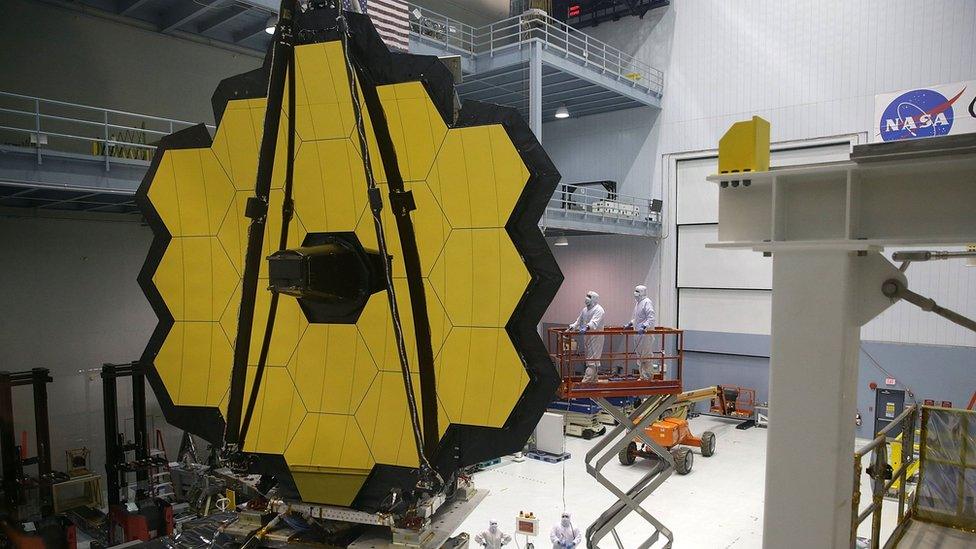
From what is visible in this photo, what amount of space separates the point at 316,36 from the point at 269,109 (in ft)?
2.06

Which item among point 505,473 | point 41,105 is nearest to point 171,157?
point 41,105

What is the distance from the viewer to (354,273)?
11.8 ft

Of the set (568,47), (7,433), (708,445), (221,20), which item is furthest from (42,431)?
(568,47)

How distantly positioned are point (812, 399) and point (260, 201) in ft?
12.0

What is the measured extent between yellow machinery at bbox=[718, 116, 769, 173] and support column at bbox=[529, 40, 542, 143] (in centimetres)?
1292

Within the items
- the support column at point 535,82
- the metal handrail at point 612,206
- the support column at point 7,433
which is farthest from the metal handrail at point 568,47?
the support column at point 7,433

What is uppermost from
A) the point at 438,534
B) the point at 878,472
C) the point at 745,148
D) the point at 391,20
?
the point at 391,20

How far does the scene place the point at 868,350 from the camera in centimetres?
1816

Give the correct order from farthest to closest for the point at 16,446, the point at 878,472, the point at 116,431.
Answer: the point at 116,431 < the point at 16,446 < the point at 878,472

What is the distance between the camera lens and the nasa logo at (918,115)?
55.2 ft

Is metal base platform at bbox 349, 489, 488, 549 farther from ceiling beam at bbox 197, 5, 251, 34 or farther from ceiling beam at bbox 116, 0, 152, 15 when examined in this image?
ceiling beam at bbox 116, 0, 152, 15

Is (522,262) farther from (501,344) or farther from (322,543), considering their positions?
(322,543)

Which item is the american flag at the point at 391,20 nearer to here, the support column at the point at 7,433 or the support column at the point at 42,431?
the support column at the point at 42,431

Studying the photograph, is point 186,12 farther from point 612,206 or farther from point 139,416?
point 612,206
